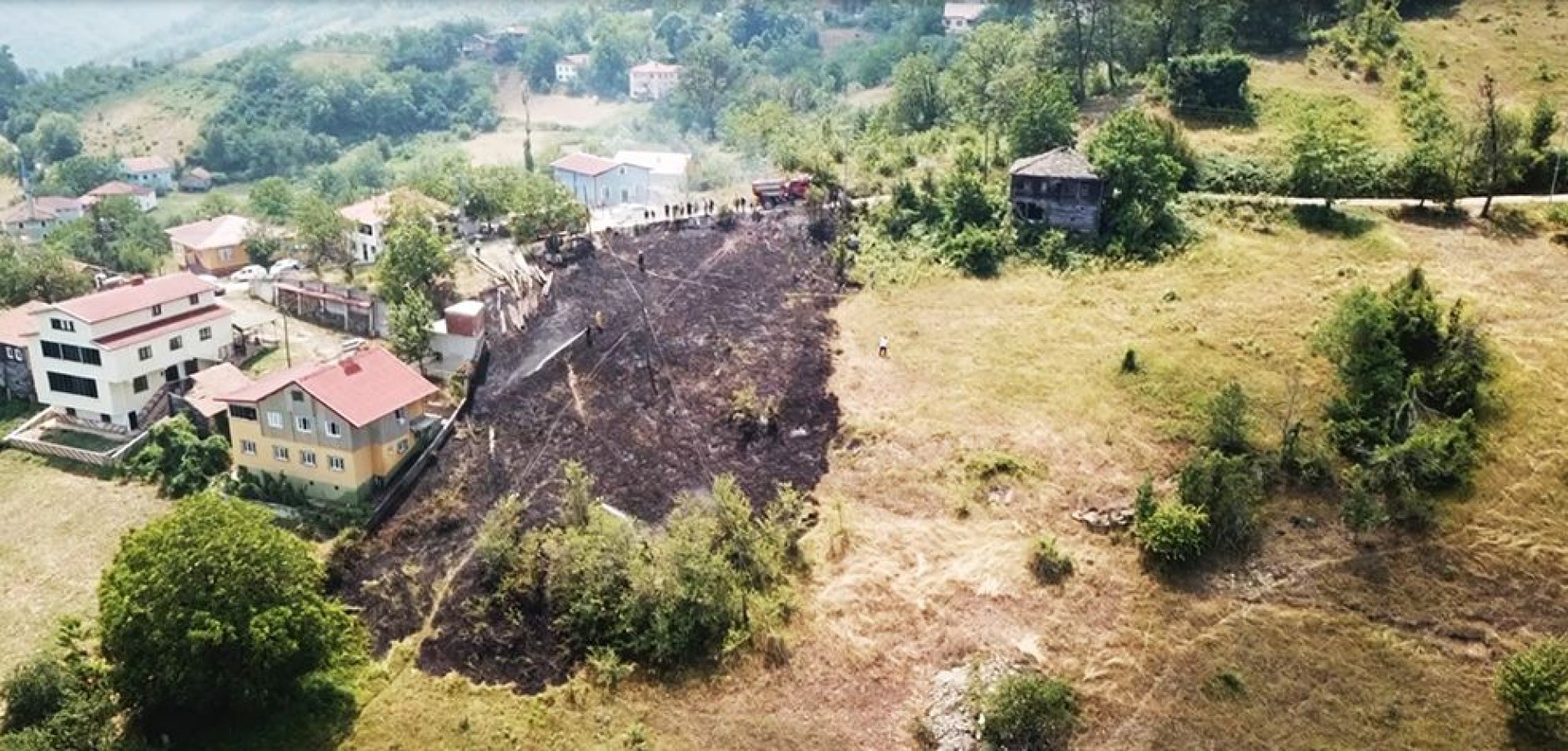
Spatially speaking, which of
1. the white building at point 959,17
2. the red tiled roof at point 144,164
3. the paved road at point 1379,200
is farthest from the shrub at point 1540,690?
the red tiled roof at point 144,164

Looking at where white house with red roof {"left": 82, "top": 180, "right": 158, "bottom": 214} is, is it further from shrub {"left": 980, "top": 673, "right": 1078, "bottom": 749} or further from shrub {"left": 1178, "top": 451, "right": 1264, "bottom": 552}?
shrub {"left": 1178, "top": 451, "right": 1264, "bottom": 552}

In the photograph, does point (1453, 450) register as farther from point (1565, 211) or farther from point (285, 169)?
point (285, 169)

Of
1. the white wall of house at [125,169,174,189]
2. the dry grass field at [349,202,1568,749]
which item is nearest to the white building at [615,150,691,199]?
the dry grass field at [349,202,1568,749]

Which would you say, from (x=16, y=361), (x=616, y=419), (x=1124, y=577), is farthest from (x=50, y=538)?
(x=1124, y=577)

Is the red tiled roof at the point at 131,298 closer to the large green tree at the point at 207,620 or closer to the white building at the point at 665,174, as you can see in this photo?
the large green tree at the point at 207,620

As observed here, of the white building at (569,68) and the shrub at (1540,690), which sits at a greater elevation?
the white building at (569,68)
